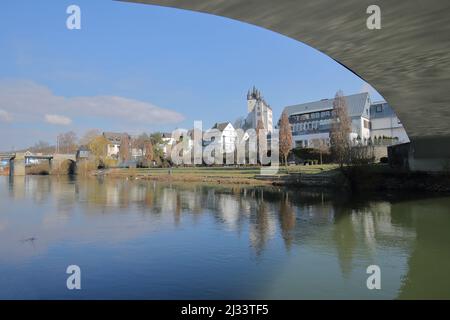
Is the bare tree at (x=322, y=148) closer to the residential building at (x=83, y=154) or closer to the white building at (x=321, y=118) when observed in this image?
the white building at (x=321, y=118)

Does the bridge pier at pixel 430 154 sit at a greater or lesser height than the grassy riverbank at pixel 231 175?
greater

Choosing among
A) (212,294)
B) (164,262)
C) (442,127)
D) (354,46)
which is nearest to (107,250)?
(164,262)

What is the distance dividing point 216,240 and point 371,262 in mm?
4855

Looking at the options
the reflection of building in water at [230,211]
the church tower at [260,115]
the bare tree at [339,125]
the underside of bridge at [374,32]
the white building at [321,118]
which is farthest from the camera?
the church tower at [260,115]

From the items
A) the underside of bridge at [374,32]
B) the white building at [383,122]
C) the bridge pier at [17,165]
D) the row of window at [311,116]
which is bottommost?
the bridge pier at [17,165]

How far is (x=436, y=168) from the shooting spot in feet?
88.5

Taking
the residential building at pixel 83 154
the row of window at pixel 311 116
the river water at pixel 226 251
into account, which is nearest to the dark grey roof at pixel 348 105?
the row of window at pixel 311 116

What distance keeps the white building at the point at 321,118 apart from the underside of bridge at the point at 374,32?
43622mm

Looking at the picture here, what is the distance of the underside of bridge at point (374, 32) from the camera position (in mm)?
7262

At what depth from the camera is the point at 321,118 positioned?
208ft

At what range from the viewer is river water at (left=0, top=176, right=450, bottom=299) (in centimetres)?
823
